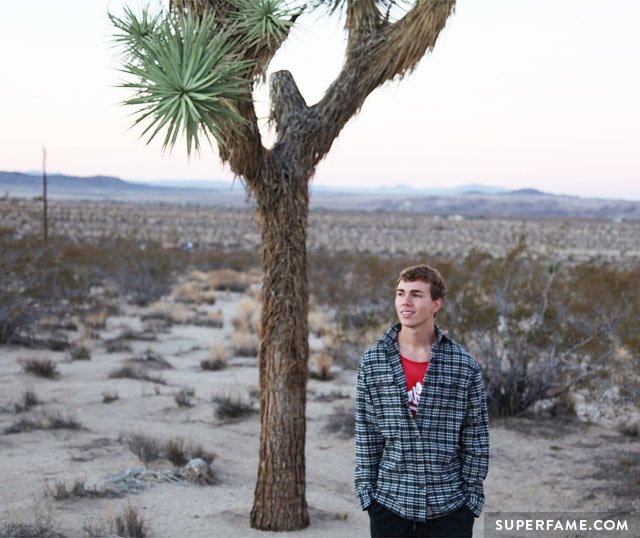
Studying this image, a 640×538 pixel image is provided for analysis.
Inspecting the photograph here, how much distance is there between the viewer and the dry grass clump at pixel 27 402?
11.3 metres

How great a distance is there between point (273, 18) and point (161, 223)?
197ft

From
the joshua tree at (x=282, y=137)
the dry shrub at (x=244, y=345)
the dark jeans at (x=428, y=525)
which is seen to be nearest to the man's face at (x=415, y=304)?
the dark jeans at (x=428, y=525)

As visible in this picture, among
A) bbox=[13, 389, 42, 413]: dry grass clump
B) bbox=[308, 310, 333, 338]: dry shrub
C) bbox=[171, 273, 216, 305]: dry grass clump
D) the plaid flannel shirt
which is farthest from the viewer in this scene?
bbox=[171, 273, 216, 305]: dry grass clump

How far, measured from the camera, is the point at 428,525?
3990 mm

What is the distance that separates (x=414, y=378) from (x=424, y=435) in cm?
24

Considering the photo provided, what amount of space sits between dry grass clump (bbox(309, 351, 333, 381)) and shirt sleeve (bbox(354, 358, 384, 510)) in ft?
33.6

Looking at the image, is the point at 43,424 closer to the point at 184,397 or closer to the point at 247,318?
the point at 184,397

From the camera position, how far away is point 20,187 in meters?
170

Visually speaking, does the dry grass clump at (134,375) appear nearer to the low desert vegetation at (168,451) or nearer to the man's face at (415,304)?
the low desert vegetation at (168,451)

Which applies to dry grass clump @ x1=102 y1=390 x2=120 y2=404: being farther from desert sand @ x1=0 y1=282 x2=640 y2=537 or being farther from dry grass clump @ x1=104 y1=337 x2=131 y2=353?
dry grass clump @ x1=104 y1=337 x2=131 y2=353

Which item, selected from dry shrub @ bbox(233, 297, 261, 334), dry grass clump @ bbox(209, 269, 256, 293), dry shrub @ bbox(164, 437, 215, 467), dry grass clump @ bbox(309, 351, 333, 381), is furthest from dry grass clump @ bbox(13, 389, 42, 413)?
dry grass clump @ bbox(209, 269, 256, 293)

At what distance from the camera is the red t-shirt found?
401 cm

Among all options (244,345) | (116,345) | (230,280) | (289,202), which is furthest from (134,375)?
(230,280)

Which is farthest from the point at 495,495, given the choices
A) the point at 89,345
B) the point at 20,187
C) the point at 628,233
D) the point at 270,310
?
the point at 20,187
